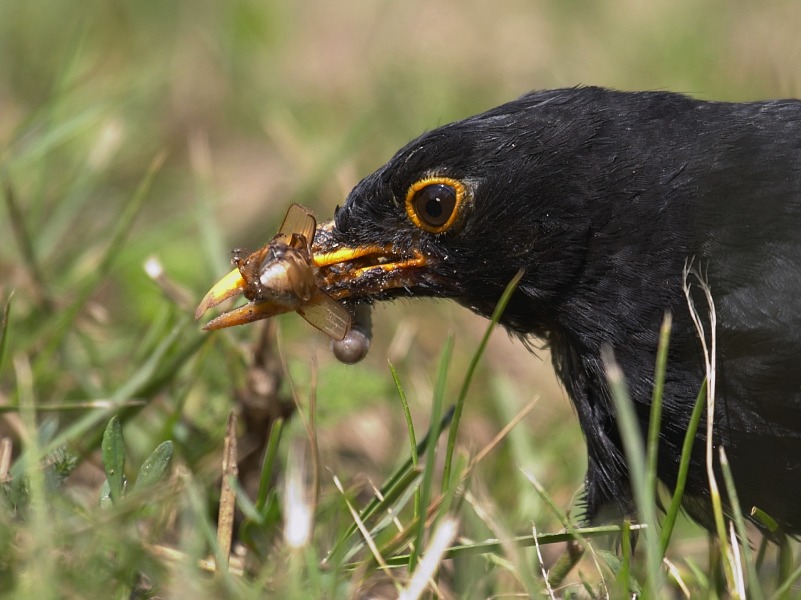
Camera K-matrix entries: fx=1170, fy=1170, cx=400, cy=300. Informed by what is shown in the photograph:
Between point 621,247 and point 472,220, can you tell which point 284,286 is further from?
point 621,247

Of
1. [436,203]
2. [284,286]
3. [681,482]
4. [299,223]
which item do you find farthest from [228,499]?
[681,482]

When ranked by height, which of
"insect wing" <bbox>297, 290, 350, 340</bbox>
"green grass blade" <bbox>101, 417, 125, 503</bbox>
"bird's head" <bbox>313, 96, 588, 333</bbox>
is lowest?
"green grass blade" <bbox>101, 417, 125, 503</bbox>

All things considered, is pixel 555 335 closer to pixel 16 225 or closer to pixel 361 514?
pixel 361 514

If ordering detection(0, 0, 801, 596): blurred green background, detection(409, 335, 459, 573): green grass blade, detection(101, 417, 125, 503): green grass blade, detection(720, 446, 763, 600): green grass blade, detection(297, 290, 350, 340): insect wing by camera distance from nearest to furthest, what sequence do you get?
1. detection(720, 446, 763, 600): green grass blade
2. detection(409, 335, 459, 573): green grass blade
3. detection(101, 417, 125, 503): green grass blade
4. detection(297, 290, 350, 340): insect wing
5. detection(0, 0, 801, 596): blurred green background

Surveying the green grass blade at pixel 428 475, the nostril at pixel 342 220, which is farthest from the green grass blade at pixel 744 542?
the nostril at pixel 342 220

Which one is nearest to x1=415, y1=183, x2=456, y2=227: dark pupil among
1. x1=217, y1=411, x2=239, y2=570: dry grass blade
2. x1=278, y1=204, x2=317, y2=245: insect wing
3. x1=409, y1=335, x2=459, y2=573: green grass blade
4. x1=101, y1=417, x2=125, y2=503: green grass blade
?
x1=278, y1=204, x2=317, y2=245: insect wing

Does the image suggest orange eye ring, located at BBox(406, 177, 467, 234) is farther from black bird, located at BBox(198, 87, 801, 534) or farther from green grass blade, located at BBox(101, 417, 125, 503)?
green grass blade, located at BBox(101, 417, 125, 503)

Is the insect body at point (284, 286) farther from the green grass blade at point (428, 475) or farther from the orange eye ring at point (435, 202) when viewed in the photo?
the green grass blade at point (428, 475)

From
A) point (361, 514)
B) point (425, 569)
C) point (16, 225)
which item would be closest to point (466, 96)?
point (16, 225)
